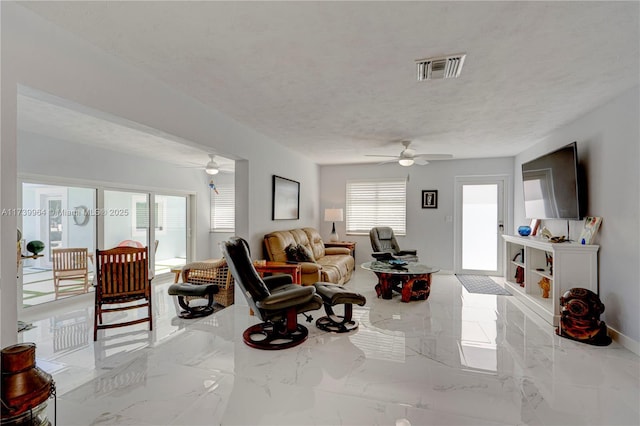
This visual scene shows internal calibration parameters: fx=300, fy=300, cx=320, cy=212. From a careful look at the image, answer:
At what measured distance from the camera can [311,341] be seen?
9.83 ft

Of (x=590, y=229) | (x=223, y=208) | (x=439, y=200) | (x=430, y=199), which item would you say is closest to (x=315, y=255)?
(x=430, y=199)

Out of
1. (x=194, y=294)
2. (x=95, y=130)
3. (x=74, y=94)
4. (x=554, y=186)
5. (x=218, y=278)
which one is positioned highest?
(x=95, y=130)

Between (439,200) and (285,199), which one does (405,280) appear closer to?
(285,199)

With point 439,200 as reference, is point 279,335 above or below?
below

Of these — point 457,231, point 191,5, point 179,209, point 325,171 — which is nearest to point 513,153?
point 457,231

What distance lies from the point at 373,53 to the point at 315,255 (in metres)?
3.99

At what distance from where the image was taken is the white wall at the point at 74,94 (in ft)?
Answer: 5.41

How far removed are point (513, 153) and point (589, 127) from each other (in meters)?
2.38

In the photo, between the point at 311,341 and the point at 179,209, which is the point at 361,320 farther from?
the point at 179,209

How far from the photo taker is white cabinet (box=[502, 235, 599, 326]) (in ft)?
10.9

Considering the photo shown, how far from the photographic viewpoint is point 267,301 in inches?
107

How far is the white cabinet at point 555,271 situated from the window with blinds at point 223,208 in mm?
5967

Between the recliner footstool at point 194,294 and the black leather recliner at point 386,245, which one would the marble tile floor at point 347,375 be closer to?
the recliner footstool at point 194,294

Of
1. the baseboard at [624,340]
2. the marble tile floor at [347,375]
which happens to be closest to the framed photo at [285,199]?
the marble tile floor at [347,375]
